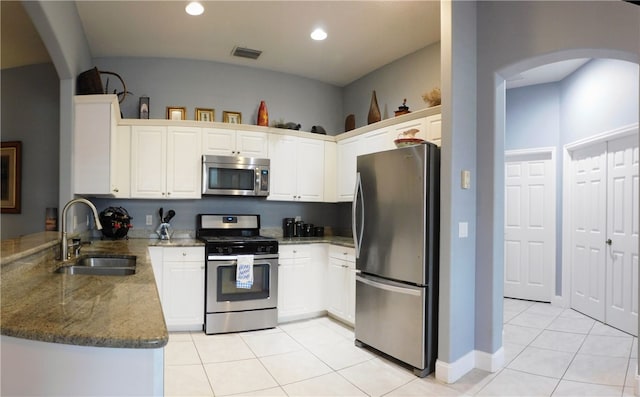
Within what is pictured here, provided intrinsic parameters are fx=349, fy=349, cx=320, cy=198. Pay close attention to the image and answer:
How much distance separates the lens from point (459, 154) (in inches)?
104

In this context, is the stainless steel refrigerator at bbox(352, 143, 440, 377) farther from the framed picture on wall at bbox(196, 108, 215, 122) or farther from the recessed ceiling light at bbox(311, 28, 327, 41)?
the framed picture on wall at bbox(196, 108, 215, 122)

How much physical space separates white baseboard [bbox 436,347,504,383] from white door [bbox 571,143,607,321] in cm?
218

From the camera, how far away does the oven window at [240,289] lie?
11.4 ft

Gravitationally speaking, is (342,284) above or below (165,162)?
below

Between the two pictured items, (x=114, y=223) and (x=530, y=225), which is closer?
(x=114, y=223)

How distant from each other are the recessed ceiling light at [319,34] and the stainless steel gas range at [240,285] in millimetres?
2132

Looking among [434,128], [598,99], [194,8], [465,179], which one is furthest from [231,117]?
[598,99]

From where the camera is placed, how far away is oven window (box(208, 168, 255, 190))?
3846mm

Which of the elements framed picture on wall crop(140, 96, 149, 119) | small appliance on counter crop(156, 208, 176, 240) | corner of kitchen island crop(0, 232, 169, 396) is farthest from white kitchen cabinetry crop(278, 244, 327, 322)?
corner of kitchen island crop(0, 232, 169, 396)

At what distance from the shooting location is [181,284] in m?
3.43

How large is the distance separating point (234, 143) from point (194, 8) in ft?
4.58

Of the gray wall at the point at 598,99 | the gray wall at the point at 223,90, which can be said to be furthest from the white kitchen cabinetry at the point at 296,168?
the gray wall at the point at 598,99

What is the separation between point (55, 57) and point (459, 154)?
10.7 feet

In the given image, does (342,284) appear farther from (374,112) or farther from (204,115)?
(204,115)
